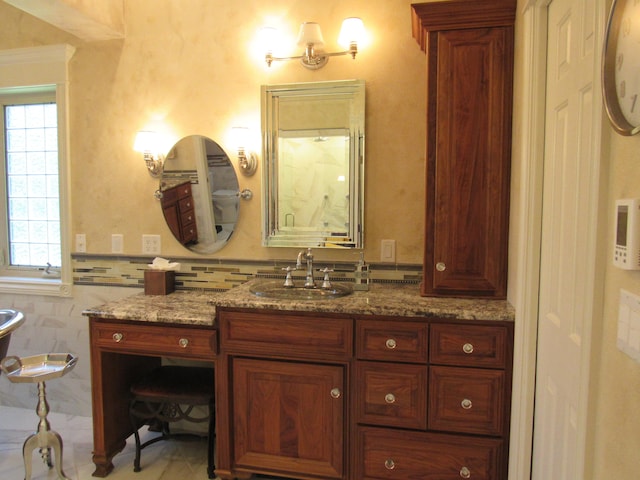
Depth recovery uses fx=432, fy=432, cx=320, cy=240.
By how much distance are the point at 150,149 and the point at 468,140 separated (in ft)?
5.82

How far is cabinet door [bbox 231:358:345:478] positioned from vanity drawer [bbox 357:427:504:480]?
0.42 ft

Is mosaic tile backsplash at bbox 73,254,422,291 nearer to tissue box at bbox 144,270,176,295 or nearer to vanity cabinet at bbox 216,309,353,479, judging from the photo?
tissue box at bbox 144,270,176,295

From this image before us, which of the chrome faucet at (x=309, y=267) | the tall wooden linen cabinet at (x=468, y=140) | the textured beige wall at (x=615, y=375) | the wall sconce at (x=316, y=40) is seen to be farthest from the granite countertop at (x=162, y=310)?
the textured beige wall at (x=615, y=375)

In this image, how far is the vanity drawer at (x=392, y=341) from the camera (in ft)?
5.93

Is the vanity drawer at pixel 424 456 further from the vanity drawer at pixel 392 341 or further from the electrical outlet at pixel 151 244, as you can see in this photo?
the electrical outlet at pixel 151 244

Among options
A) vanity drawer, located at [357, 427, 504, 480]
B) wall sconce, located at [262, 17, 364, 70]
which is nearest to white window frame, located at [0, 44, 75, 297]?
wall sconce, located at [262, 17, 364, 70]

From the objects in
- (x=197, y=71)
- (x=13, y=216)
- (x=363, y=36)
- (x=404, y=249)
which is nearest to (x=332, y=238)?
(x=404, y=249)

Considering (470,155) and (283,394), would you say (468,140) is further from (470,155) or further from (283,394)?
(283,394)

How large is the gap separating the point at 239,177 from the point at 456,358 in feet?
4.97

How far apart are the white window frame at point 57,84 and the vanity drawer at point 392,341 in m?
2.00

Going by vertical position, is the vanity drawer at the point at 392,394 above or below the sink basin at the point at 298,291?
below

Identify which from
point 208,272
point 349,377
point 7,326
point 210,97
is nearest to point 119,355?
point 7,326

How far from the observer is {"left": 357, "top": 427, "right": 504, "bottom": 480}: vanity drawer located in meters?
1.78

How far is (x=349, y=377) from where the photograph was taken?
1883 millimetres
